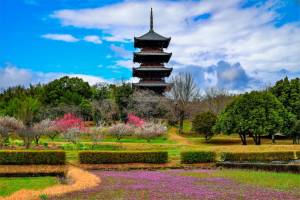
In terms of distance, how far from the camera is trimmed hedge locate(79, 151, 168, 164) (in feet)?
105

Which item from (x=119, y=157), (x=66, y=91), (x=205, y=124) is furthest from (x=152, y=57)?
(x=119, y=157)

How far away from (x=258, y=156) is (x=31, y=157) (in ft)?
53.5

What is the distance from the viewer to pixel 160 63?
253ft

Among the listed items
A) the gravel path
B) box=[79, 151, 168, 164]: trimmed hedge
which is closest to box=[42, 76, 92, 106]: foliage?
box=[79, 151, 168, 164]: trimmed hedge

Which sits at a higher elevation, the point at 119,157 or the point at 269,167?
the point at 119,157

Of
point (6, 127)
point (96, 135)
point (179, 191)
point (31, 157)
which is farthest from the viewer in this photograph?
point (96, 135)

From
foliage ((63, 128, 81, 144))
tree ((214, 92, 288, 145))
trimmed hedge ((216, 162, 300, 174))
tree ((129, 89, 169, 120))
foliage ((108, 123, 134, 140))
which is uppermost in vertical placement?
tree ((129, 89, 169, 120))

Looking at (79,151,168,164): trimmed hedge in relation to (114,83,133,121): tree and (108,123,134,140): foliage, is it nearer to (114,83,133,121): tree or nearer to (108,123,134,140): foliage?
(108,123,134,140): foliage

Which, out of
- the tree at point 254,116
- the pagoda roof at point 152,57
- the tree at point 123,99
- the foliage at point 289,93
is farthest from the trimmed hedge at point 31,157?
the pagoda roof at point 152,57

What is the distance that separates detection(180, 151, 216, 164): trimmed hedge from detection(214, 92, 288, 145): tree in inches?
715

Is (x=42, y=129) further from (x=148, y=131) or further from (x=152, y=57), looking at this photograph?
(x=152, y=57)

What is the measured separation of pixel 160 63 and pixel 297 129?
3081cm

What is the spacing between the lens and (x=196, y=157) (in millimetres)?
32812

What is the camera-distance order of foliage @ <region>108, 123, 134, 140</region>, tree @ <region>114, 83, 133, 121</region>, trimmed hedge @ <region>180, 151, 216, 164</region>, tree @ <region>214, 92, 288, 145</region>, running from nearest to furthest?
1. trimmed hedge @ <region>180, 151, 216, 164</region>
2. tree @ <region>214, 92, 288, 145</region>
3. foliage @ <region>108, 123, 134, 140</region>
4. tree @ <region>114, 83, 133, 121</region>
